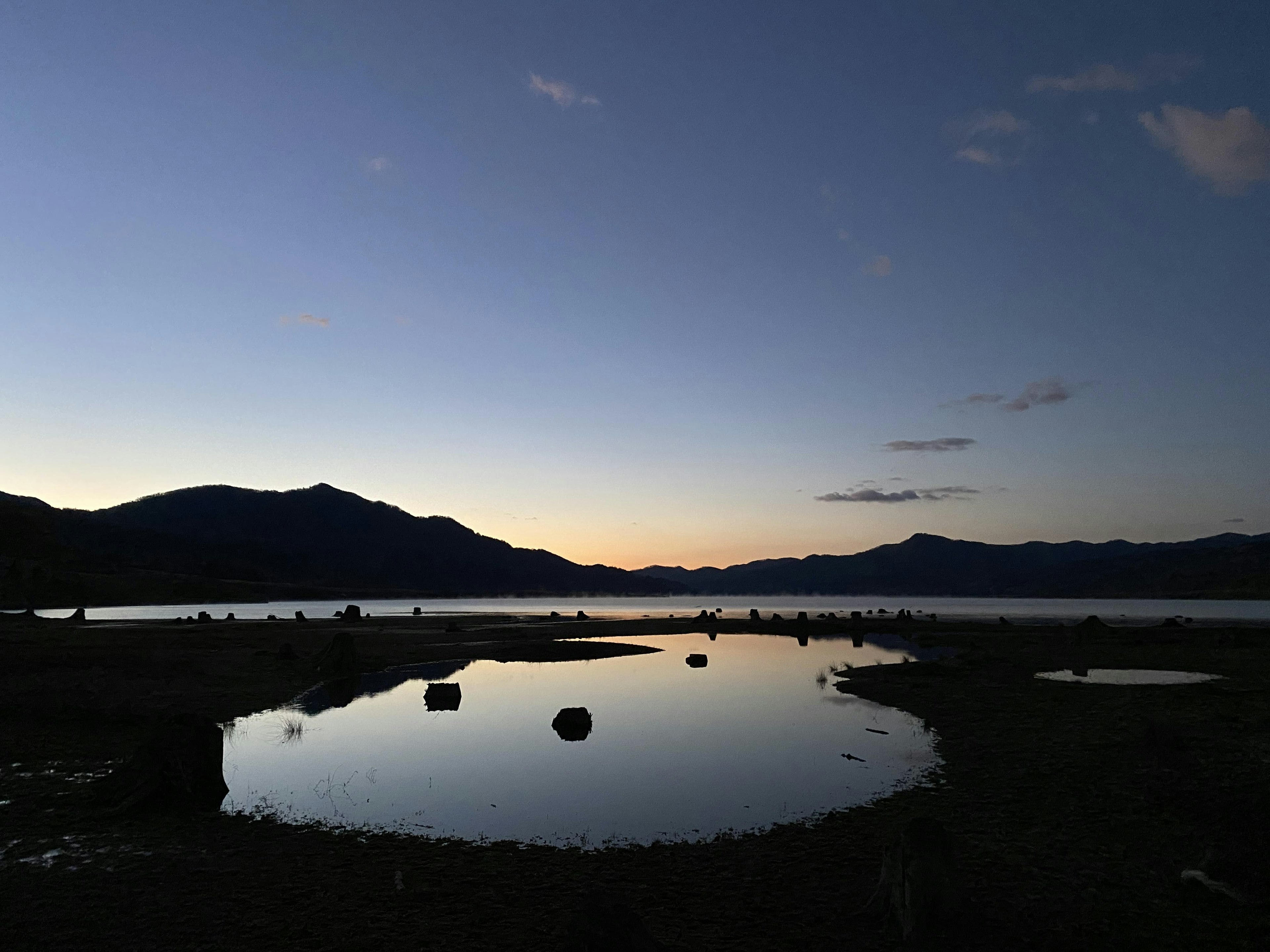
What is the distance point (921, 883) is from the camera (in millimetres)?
9648

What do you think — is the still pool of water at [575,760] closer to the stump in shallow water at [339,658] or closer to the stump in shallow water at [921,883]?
the stump in shallow water at [921,883]

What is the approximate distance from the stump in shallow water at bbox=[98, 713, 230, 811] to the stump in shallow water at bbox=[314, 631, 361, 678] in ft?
87.9

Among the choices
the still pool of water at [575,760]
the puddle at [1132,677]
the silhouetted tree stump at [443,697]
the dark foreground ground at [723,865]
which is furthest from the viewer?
the puddle at [1132,677]

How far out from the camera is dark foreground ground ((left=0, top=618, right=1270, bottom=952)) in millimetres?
9602

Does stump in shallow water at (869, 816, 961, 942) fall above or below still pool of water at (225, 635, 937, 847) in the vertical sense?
above

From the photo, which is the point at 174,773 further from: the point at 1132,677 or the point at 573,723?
the point at 1132,677

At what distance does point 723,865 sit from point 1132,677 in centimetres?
3330

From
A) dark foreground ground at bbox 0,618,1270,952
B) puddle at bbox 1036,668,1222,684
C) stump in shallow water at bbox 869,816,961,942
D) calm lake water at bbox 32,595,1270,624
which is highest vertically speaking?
stump in shallow water at bbox 869,816,961,942

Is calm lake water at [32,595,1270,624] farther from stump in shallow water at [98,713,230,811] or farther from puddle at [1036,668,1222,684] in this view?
A: stump in shallow water at [98,713,230,811]

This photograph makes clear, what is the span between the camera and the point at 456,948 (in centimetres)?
920

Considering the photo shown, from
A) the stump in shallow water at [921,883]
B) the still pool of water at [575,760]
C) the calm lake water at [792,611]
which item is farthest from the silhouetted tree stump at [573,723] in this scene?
the calm lake water at [792,611]

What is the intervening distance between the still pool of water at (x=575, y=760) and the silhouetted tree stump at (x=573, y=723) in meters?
0.47

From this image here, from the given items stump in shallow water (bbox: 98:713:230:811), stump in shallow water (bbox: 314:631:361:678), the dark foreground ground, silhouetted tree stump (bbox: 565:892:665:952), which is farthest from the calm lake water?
silhouetted tree stump (bbox: 565:892:665:952)

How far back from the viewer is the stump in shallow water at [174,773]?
50.7ft
